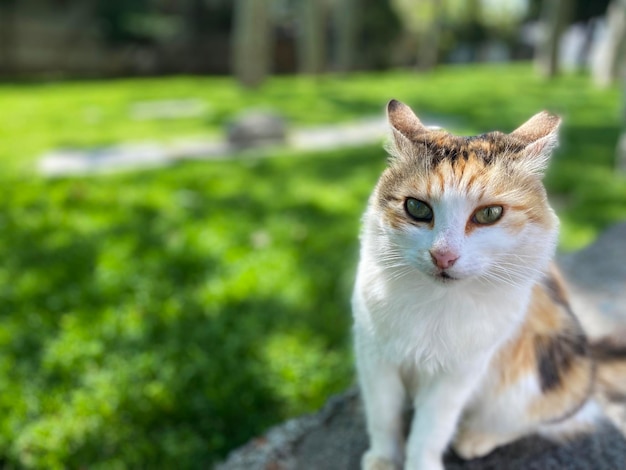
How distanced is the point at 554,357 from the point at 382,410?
53 cm

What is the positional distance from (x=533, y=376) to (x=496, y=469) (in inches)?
13.3

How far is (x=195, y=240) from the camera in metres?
3.61

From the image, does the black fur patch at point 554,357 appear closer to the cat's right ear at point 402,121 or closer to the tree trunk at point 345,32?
the cat's right ear at point 402,121

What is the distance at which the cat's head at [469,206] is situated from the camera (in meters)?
1.17

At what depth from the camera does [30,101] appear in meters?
9.14

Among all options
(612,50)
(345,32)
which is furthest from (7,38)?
(612,50)

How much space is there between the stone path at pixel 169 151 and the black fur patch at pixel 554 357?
4.48 m

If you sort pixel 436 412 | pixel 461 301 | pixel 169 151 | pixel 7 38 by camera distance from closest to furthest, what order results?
pixel 461 301
pixel 436 412
pixel 169 151
pixel 7 38

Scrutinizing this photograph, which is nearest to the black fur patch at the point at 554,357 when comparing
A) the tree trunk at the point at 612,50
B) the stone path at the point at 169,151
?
the stone path at the point at 169,151

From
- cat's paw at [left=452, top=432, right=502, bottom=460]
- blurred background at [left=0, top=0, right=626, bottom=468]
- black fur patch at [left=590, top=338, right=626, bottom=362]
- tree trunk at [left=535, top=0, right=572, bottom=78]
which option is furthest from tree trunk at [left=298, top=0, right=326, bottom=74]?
cat's paw at [left=452, top=432, right=502, bottom=460]

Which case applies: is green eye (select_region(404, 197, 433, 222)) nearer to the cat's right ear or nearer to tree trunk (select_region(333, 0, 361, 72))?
the cat's right ear

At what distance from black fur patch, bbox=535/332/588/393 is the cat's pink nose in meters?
0.62

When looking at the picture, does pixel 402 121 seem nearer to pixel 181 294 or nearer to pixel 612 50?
pixel 181 294

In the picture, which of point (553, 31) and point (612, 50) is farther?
point (553, 31)
